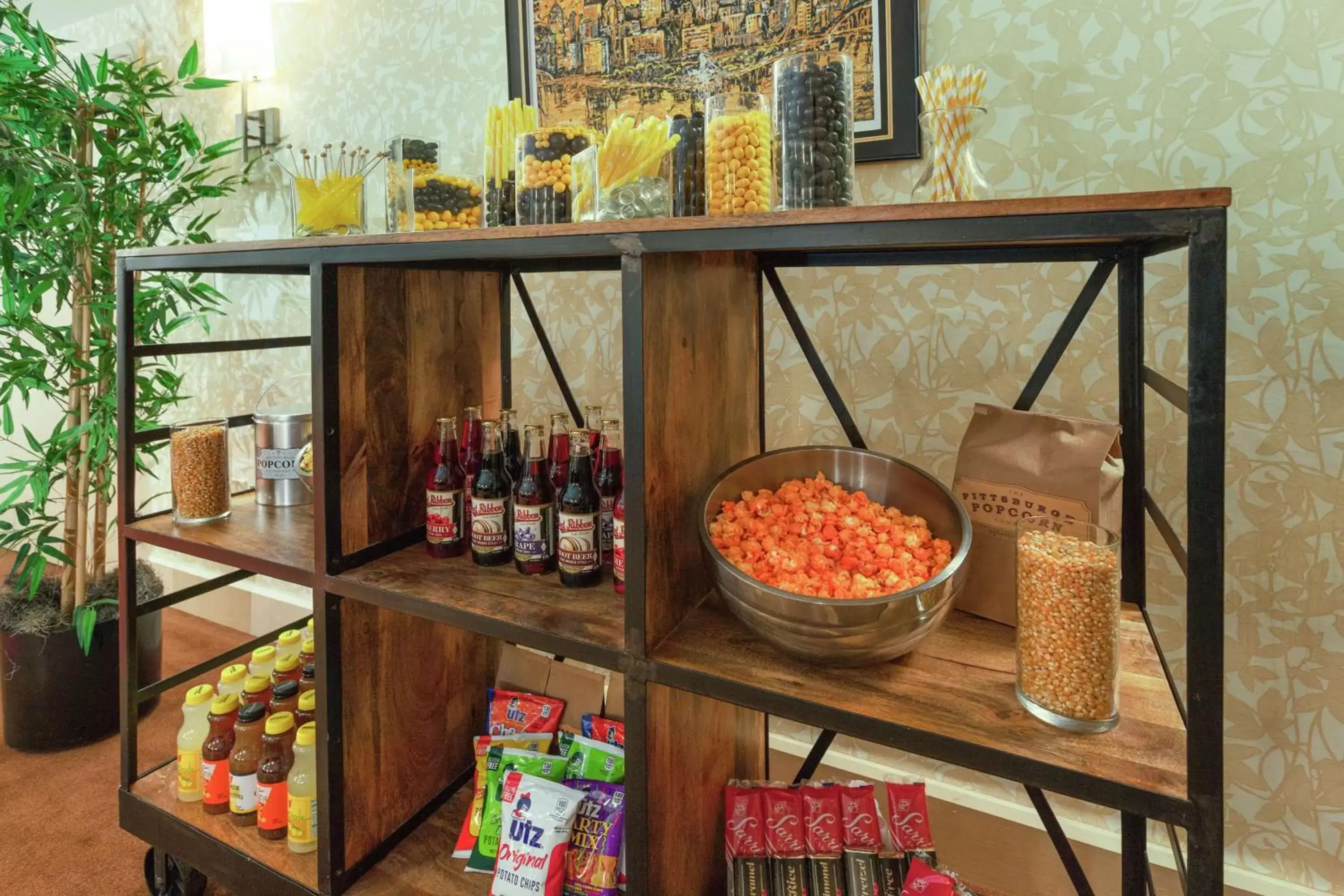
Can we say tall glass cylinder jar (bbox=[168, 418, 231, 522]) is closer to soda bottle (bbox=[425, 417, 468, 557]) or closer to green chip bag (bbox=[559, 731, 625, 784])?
soda bottle (bbox=[425, 417, 468, 557])

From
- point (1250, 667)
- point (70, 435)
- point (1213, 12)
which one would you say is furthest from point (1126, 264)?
point (70, 435)

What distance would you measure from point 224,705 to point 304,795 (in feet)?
0.99

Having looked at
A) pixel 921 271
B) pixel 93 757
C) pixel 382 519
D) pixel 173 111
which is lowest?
pixel 93 757

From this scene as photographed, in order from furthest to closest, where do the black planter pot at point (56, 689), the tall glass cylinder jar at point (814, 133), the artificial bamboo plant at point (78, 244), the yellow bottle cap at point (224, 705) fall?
the black planter pot at point (56, 689) → the artificial bamboo plant at point (78, 244) → the yellow bottle cap at point (224, 705) → the tall glass cylinder jar at point (814, 133)

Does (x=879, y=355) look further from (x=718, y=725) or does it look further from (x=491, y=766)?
(x=491, y=766)

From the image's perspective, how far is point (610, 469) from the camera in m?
1.28

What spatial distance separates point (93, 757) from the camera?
85.4 inches

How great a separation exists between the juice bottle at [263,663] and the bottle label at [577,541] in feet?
Result: 2.82

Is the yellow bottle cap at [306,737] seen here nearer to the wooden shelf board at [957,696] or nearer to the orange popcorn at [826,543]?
the wooden shelf board at [957,696]

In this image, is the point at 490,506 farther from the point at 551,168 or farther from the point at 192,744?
the point at 192,744

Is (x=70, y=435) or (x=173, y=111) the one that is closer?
(x=70, y=435)

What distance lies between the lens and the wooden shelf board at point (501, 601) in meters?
1.08

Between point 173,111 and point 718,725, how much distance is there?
2.85 m

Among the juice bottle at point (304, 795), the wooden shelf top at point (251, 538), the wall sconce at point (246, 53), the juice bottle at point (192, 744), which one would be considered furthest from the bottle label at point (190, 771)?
the wall sconce at point (246, 53)
